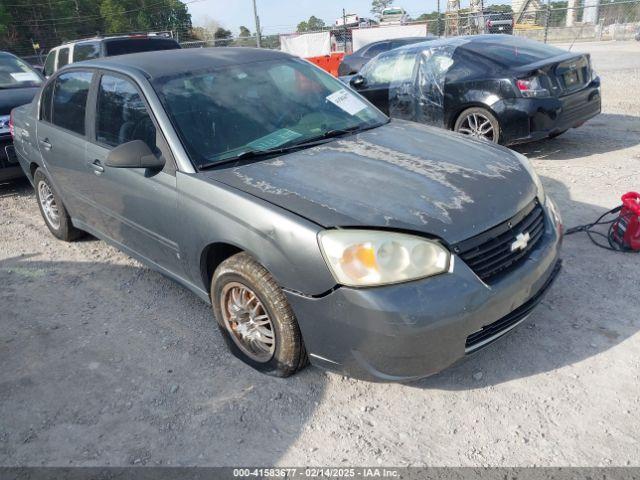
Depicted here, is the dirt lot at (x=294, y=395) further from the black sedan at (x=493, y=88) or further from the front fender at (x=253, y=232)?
the black sedan at (x=493, y=88)

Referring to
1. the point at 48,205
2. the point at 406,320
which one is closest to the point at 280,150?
the point at 406,320

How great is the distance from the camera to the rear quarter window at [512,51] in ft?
20.6

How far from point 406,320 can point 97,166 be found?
2.58 m

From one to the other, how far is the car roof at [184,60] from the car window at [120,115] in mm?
130

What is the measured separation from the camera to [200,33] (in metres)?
44.3

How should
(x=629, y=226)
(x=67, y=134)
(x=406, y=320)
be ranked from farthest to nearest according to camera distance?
(x=67, y=134) < (x=629, y=226) < (x=406, y=320)

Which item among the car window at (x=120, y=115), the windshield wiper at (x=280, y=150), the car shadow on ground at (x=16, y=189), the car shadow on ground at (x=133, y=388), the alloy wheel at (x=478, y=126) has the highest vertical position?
the car window at (x=120, y=115)

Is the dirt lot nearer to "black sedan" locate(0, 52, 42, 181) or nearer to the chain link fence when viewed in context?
"black sedan" locate(0, 52, 42, 181)

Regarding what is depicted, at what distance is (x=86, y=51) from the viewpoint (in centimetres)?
976

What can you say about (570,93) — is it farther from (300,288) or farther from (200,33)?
(200,33)

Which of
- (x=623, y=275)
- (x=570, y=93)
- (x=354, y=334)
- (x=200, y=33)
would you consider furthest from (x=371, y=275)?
(x=200, y=33)

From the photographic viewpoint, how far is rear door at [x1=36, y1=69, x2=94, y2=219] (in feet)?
13.3

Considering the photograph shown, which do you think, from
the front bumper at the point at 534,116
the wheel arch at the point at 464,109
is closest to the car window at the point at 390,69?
the wheel arch at the point at 464,109

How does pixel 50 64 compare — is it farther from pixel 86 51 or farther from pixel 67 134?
pixel 67 134
